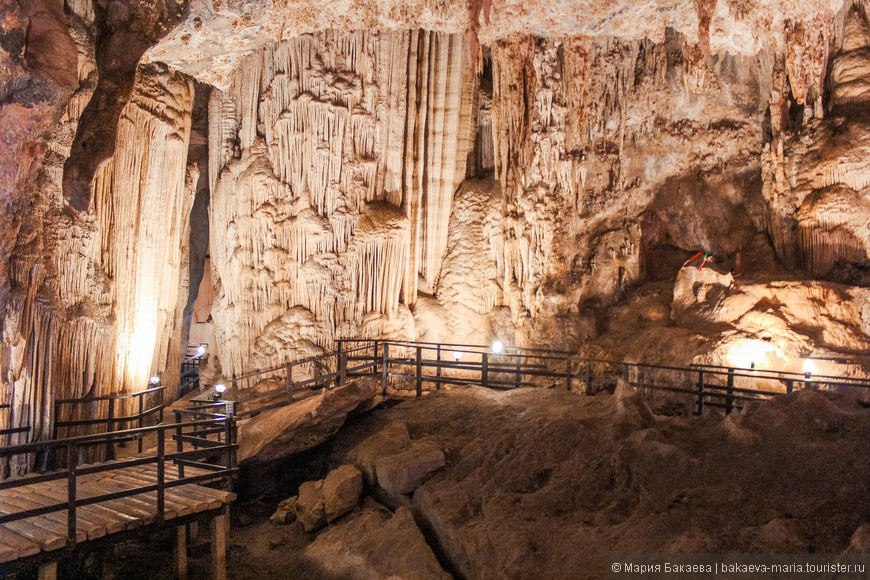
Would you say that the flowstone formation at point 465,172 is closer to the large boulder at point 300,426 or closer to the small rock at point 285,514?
the large boulder at point 300,426

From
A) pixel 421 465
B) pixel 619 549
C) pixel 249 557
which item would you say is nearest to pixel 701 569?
pixel 619 549

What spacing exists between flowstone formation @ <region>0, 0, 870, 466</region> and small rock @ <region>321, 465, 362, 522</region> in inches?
162

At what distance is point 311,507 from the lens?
8.33 m

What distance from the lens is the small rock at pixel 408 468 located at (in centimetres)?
771

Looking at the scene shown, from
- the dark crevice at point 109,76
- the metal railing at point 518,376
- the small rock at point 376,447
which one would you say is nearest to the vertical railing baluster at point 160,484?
the metal railing at point 518,376

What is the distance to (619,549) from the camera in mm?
5266

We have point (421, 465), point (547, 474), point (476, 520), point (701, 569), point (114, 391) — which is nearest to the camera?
point (701, 569)

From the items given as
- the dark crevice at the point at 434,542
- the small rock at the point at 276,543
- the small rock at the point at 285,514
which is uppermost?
the dark crevice at the point at 434,542

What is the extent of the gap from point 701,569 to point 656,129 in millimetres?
11085

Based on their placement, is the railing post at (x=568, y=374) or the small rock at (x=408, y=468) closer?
the small rock at (x=408, y=468)

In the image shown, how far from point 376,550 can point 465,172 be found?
1073cm

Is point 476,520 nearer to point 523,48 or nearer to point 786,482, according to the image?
point 786,482

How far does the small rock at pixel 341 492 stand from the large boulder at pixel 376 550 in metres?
0.27

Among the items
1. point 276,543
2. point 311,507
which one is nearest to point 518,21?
point 311,507
